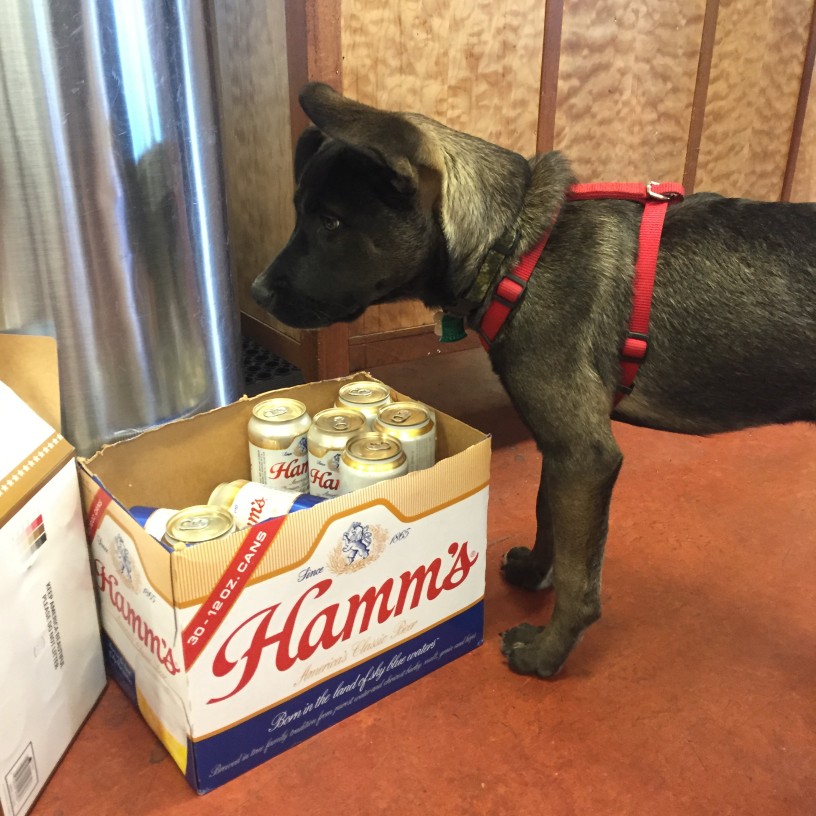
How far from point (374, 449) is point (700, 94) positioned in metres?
1.62

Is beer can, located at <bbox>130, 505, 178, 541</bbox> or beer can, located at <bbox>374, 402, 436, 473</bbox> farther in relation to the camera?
beer can, located at <bbox>374, 402, 436, 473</bbox>

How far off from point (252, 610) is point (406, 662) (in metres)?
0.33

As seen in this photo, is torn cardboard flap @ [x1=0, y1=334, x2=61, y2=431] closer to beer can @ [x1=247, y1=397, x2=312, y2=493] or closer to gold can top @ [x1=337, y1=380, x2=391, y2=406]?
beer can @ [x1=247, y1=397, x2=312, y2=493]

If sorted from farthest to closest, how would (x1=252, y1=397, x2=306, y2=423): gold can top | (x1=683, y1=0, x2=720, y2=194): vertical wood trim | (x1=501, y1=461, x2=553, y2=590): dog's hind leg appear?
(x1=683, y1=0, x2=720, y2=194): vertical wood trim → (x1=501, y1=461, x2=553, y2=590): dog's hind leg → (x1=252, y1=397, x2=306, y2=423): gold can top

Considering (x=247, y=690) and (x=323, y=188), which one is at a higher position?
(x=323, y=188)

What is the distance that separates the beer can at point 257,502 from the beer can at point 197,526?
103 mm

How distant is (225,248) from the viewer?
4.64 ft

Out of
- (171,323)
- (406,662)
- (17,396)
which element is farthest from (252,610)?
(171,323)

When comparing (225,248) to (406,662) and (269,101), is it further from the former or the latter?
(406,662)

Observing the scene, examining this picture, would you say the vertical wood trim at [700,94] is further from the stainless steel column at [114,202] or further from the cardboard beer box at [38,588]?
the cardboard beer box at [38,588]

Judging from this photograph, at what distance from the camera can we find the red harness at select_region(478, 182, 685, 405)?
43.9 inches

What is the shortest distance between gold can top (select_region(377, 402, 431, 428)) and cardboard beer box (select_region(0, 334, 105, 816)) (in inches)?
19.4

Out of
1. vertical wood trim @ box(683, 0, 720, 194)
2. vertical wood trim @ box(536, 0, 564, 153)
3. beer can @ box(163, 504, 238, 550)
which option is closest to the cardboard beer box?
beer can @ box(163, 504, 238, 550)

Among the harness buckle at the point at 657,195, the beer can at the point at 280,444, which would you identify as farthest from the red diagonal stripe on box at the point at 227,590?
the harness buckle at the point at 657,195
